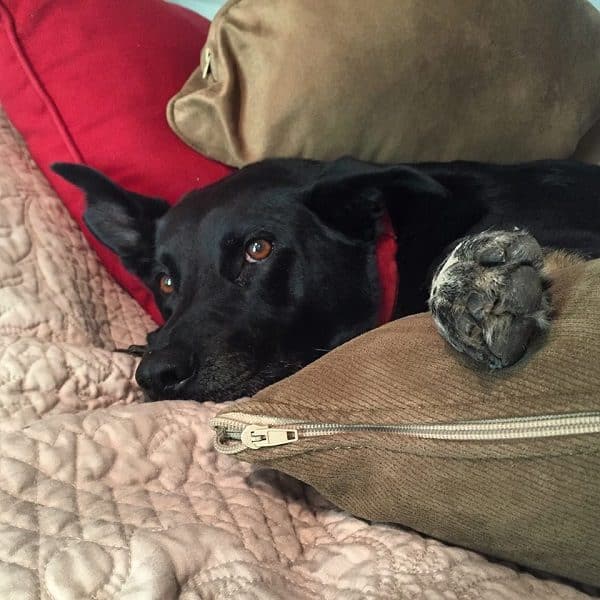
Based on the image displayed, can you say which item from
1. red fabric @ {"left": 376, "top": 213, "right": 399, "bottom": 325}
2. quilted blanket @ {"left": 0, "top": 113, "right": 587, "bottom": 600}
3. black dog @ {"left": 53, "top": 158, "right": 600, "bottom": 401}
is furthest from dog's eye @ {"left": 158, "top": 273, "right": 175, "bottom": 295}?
red fabric @ {"left": 376, "top": 213, "right": 399, "bottom": 325}

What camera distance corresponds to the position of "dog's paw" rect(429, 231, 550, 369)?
31.6 inches

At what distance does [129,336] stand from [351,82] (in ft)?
2.69

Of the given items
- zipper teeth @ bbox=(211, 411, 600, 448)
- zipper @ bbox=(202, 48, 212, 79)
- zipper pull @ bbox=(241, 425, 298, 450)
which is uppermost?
zipper @ bbox=(202, 48, 212, 79)

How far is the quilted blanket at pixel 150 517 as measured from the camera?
2.34 feet

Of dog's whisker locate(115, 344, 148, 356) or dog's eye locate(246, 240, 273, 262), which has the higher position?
dog's eye locate(246, 240, 273, 262)

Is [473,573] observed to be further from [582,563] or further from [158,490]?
[158,490]

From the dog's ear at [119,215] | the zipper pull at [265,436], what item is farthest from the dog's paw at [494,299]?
the dog's ear at [119,215]

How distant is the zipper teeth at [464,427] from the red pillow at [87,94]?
90 cm

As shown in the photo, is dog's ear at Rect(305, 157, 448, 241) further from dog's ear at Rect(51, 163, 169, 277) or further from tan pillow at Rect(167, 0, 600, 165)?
dog's ear at Rect(51, 163, 169, 277)

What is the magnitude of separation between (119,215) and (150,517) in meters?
0.97

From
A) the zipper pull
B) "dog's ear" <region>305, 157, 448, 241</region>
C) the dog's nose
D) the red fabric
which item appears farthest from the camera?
the red fabric

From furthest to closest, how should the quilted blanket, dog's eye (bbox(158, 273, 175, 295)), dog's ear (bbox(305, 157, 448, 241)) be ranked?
dog's eye (bbox(158, 273, 175, 295)) < dog's ear (bbox(305, 157, 448, 241)) < the quilted blanket

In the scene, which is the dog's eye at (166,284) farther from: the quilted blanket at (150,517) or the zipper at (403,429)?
the zipper at (403,429)

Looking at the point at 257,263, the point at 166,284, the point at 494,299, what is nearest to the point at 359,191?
the point at 257,263
